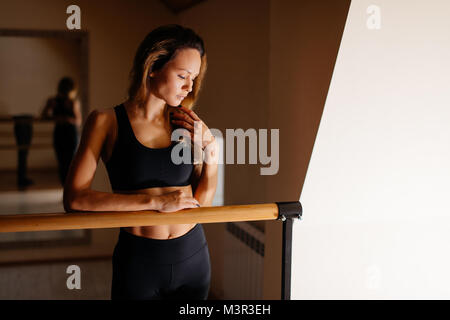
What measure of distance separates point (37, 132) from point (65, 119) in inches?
11.8

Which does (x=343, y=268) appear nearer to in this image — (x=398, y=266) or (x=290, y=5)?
(x=398, y=266)

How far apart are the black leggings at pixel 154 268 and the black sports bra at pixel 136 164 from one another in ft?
0.54

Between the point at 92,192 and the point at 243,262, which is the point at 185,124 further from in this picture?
the point at 243,262

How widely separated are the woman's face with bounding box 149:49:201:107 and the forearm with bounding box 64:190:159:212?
291 millimetres

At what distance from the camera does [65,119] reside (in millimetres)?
3158

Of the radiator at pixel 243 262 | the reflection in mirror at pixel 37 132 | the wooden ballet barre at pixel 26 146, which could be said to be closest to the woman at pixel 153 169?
the radiator at pixel 243 262

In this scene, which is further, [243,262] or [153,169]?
[243,262]

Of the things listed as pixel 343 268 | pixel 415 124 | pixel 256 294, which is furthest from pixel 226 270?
pixel 415 124

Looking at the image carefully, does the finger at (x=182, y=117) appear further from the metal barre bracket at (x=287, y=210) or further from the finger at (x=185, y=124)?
the metal barre bracket at (x=287, y=210)

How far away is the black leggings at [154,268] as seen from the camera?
4.39 ft

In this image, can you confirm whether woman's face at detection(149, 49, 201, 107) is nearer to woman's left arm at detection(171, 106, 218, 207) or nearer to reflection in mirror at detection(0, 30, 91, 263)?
woman's left arm at detection(171, 106, 218, 207)

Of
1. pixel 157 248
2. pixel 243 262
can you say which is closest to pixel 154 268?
pixel 157 248

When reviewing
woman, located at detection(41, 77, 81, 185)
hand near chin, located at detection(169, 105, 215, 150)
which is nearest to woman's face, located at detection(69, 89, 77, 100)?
woman, located at detection(41, 77, 81, 185)
